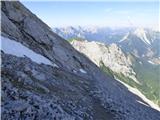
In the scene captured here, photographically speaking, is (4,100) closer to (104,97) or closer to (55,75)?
(55,75)

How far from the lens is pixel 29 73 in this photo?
123ft

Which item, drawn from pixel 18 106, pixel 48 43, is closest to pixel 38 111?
pixel 18 106

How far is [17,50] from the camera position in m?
43.2

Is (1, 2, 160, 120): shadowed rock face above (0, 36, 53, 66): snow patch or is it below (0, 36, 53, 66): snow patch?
below

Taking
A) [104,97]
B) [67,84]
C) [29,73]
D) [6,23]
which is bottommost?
[104,97]

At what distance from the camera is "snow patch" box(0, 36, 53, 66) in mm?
41237

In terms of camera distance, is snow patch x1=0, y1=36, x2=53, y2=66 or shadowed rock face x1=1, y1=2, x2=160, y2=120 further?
snow patch x1=0, y1=36, x2=53, y2=66

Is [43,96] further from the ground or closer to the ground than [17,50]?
closer to the ground

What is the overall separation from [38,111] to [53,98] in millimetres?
4053

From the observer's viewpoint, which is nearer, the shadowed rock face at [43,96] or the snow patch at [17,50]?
the shadowed rock face at [43,96]

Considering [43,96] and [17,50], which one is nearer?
[43,96]

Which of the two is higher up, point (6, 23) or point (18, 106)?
point (6, 23)

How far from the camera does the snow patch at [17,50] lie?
41.2 m

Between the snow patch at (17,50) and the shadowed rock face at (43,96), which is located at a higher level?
the snow patch at (17,50)
